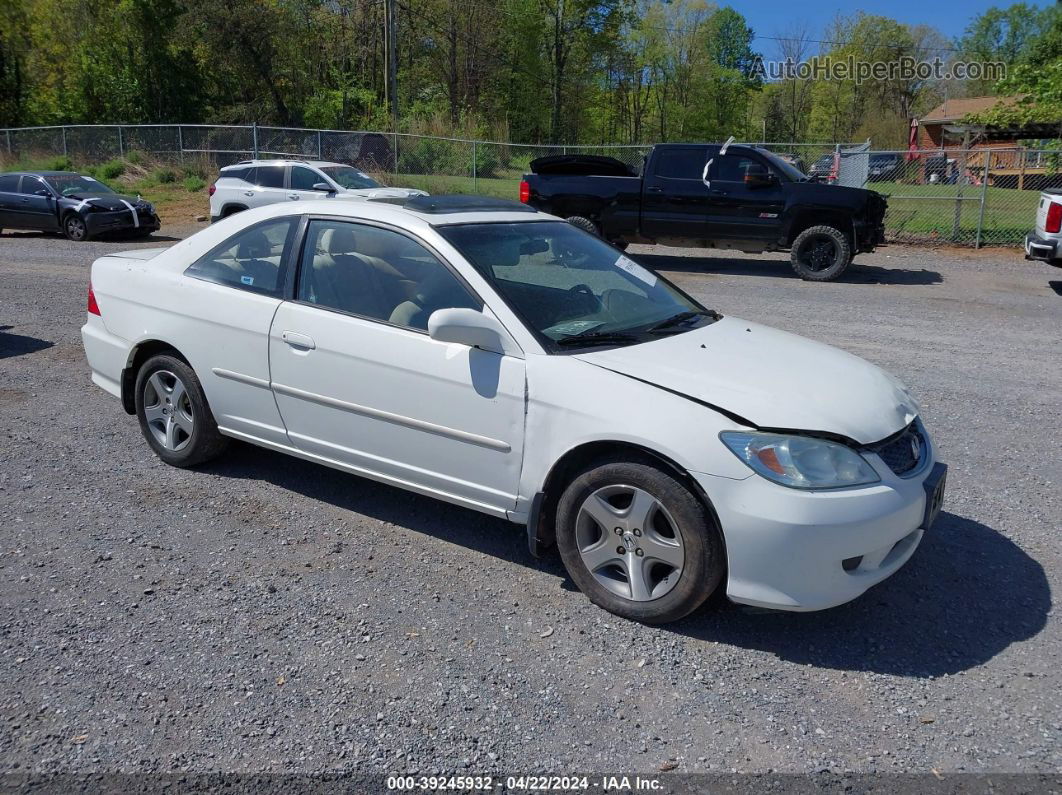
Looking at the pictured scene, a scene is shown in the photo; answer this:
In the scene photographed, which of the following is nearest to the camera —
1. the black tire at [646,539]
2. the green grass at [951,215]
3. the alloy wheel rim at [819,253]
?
the black tire at [646,539]

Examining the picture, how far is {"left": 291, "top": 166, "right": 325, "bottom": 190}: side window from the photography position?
59.7 ft

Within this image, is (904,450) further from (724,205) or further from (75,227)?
(75,227)

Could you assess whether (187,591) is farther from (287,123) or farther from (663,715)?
(287,123)

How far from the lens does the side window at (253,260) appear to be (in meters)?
4.59

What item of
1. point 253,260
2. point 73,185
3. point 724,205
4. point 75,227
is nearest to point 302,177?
point 75,227

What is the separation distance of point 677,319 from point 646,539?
1.35m

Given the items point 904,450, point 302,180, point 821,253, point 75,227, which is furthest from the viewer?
point 302,180

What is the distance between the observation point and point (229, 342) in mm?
4605

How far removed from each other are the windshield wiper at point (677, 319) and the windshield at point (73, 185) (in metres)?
17.5

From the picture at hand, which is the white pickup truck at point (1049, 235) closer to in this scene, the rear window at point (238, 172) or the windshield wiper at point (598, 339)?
the windshield wiper at point (598, 339)

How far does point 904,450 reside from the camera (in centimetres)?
355

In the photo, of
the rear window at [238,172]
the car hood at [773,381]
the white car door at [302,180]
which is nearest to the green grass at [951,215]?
the white car door at [302,180]

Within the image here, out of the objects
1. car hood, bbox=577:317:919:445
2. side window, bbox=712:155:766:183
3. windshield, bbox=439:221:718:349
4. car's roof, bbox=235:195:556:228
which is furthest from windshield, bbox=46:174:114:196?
car hood, bbox=577:317:919:445

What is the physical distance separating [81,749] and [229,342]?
2.32 metres
